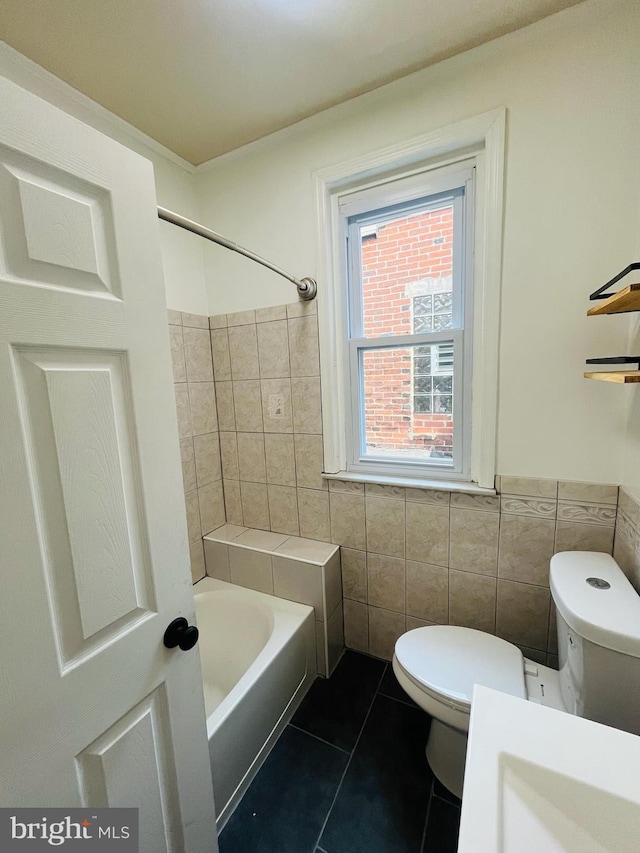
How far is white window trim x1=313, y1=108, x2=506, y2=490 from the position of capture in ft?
4.03

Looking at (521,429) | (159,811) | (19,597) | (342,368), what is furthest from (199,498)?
(521,429)

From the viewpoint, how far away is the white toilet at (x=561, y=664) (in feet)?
2.81

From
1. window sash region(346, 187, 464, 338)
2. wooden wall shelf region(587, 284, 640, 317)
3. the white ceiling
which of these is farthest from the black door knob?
the white ceiling

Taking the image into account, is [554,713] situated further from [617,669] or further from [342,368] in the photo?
[342,368]

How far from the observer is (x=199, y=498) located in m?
1.85

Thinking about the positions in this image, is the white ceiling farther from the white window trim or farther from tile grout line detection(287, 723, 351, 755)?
tile grout line detection(287, 723, 351, 755)

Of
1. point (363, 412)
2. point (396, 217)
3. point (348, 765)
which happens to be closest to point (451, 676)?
point (348, 765)

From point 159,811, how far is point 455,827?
92cm

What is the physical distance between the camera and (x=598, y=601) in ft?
3.04

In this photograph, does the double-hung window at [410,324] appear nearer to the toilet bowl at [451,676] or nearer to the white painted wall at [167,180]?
the toilet bowl at [451,676]

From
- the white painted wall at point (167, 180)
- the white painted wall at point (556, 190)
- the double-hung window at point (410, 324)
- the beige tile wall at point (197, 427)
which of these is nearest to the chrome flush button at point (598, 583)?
the white painted wall at point (556, 190)

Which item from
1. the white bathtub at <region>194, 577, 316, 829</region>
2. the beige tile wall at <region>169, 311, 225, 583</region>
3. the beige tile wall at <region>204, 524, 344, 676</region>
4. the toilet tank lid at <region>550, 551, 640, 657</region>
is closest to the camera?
the toilet tank lid at <region>550, 551, 640, 657</region>

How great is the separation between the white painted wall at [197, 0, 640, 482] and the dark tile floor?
45.2 inches

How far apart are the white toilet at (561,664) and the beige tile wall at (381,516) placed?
19 centimetres
